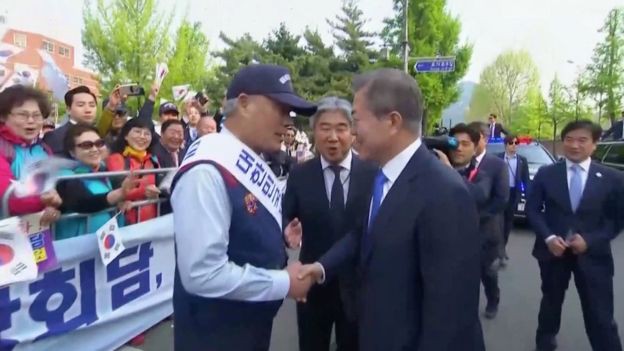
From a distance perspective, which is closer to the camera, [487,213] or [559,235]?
[559,235]

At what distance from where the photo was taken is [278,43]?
36531mm

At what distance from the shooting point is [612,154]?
443 inches

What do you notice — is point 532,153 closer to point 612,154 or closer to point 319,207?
point 612,154

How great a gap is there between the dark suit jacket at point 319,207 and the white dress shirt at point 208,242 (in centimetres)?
116

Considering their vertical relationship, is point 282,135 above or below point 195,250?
above

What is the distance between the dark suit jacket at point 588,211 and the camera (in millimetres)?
3678

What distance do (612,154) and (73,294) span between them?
10937 mm

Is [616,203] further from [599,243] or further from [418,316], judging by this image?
[418,316]

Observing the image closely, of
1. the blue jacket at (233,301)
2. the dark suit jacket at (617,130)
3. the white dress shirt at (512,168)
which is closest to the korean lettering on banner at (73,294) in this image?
the blue jacket at (233,301)

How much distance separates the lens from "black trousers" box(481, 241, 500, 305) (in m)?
5.12

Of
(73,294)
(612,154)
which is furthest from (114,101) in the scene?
(612,154)

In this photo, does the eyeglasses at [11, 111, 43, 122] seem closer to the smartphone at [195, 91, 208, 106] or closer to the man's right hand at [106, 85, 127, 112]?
the man's right hand at [106, 85, 127, 112]

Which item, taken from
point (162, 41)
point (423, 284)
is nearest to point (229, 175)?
point (423, 284)

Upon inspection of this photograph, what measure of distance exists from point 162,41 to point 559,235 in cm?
2859
